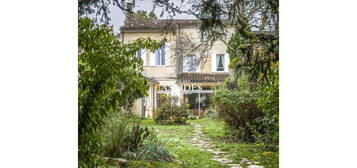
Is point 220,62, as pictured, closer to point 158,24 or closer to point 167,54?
point 167,54

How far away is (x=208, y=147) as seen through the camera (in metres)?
3.68

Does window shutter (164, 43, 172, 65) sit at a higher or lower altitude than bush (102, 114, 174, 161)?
higher

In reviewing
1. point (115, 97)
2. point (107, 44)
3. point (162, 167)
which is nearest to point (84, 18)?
point (107, 44)

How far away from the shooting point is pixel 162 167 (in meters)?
3.61

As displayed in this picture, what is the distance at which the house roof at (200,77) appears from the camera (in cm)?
364

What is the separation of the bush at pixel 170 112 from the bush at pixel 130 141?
153mm

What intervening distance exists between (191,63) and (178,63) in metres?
0.11

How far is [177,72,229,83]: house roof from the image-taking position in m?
3.64

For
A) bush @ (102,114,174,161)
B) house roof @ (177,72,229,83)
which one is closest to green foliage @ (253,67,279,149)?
house roof @ (177,72,229,83)

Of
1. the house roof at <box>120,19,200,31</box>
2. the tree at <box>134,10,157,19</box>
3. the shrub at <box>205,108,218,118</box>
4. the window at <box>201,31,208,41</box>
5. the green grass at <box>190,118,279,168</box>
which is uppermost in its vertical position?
the tree at <box>134,10,157,19</box>

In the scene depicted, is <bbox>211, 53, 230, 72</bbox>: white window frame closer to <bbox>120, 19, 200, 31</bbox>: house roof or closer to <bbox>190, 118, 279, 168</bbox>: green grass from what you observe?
<bbox>120, 19, 200, 31</bbox>: house roof

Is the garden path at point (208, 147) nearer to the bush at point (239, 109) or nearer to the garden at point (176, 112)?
the garden at point (176, 112)

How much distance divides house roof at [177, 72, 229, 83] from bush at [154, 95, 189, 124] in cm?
18
